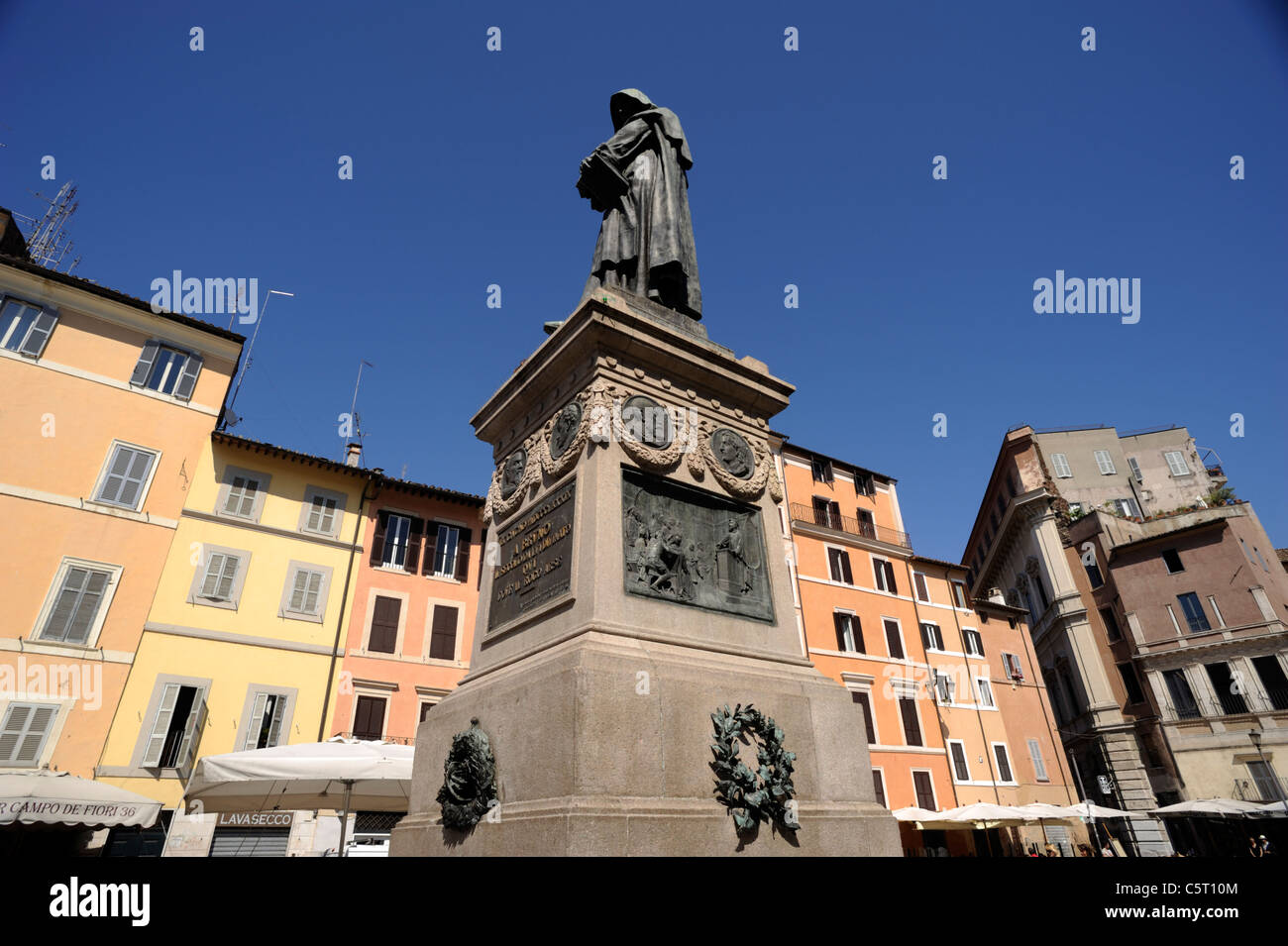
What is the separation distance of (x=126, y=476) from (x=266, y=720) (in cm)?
911

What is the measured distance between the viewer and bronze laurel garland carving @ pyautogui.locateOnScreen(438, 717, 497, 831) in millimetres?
4793

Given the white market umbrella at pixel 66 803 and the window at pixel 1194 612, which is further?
the window at pixel 1194 612

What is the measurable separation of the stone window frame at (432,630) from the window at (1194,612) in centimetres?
3703

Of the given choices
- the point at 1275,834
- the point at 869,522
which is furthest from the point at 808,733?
the point at 1275,834

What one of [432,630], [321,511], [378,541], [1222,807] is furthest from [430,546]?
[1222,807]

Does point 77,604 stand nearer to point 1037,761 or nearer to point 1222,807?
point 1222,807

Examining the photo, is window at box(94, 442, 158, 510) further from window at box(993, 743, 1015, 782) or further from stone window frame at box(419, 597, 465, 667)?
window at box(993, 743, 1015, 782)

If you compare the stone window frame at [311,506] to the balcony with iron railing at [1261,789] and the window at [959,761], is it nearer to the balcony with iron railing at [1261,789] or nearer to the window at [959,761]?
the window at [959,761]

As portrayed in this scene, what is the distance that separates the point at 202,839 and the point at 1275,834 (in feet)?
134

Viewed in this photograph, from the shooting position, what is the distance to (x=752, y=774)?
470 cm

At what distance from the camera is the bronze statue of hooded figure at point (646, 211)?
25.9ft

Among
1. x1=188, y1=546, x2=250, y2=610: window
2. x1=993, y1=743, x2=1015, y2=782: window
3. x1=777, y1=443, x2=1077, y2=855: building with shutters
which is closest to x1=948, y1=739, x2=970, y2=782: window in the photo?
x1=777, y1=443, x2=1077, y2=855: building with shutters

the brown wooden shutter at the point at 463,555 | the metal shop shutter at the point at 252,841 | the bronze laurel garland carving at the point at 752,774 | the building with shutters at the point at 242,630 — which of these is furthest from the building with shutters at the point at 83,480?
the bronze laurel garland carving at the point at 752,774
